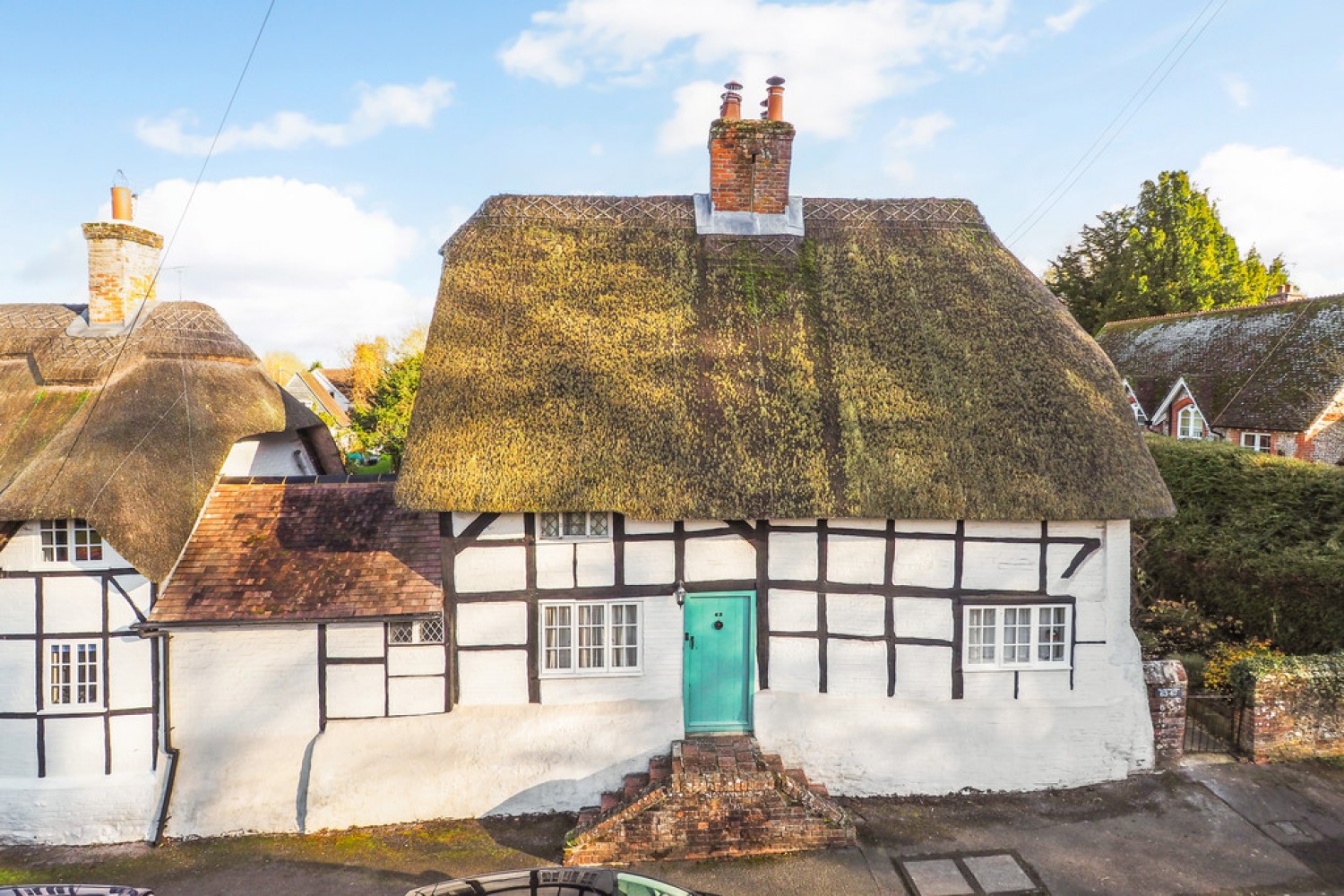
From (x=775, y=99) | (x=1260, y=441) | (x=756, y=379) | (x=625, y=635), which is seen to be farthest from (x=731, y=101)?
(x=1260, y=441)

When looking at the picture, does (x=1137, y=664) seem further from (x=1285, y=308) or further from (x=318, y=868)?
(x=1285, y=308)

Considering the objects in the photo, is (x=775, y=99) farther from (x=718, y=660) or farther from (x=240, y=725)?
(x=240, y=725)

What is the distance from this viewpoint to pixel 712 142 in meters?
11.2

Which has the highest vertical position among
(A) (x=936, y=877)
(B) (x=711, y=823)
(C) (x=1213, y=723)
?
(C) (x=1213, y=723)

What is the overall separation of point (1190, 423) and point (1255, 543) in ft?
42.5

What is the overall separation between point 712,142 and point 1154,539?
433 inches

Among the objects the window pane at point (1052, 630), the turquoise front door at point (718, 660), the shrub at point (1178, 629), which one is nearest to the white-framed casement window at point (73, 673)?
the turquoise front door at point (718, 660)

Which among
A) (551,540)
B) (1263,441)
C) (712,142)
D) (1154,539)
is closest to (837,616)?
(551,540)

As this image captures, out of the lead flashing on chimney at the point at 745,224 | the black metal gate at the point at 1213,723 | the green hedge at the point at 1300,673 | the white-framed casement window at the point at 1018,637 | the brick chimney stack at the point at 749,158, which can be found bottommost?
the black metal gate at the point at 1213,723

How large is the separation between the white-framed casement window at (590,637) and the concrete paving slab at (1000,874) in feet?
13.9

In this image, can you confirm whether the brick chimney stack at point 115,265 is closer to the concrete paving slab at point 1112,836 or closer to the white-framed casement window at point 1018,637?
the concrete paving slab at point 1112,836

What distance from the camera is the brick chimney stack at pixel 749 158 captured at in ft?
36.2

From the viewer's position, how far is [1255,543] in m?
11.8

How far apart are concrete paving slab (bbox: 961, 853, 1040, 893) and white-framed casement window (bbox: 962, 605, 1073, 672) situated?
2.16 m
